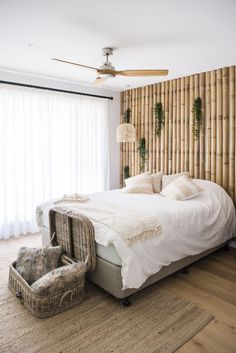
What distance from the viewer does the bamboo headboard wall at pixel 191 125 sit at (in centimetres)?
392

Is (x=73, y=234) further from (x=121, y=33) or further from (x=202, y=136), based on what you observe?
(x=202, y=136)

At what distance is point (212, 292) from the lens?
2721 mm

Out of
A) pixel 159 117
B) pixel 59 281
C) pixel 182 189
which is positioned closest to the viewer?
pixel 59 281

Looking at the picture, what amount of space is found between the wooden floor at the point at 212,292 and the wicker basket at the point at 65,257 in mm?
950

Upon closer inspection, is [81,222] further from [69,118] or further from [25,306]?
[69,118]

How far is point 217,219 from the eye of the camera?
135 inches

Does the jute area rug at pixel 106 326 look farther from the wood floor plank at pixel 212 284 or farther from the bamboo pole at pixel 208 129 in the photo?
the bamboo pole at pixel 208 129

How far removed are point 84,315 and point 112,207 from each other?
1.28m

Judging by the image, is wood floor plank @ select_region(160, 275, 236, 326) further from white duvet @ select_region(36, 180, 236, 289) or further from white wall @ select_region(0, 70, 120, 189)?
white wall @ select_region(0, 70, 120, 189)

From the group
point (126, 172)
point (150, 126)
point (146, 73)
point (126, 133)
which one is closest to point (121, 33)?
point (146, 73)

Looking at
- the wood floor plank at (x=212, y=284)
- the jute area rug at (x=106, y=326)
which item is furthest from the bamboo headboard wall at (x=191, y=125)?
the jute area rug at (x=106, y=326)

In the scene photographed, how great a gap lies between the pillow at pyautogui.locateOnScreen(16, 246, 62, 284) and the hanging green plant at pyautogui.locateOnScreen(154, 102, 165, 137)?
299 centimetres

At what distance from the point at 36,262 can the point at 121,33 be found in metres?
2.55

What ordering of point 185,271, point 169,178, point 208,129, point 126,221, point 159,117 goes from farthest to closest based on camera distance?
point 159,117
point 169,178
point 208,129
point 185,271
point 126,221
